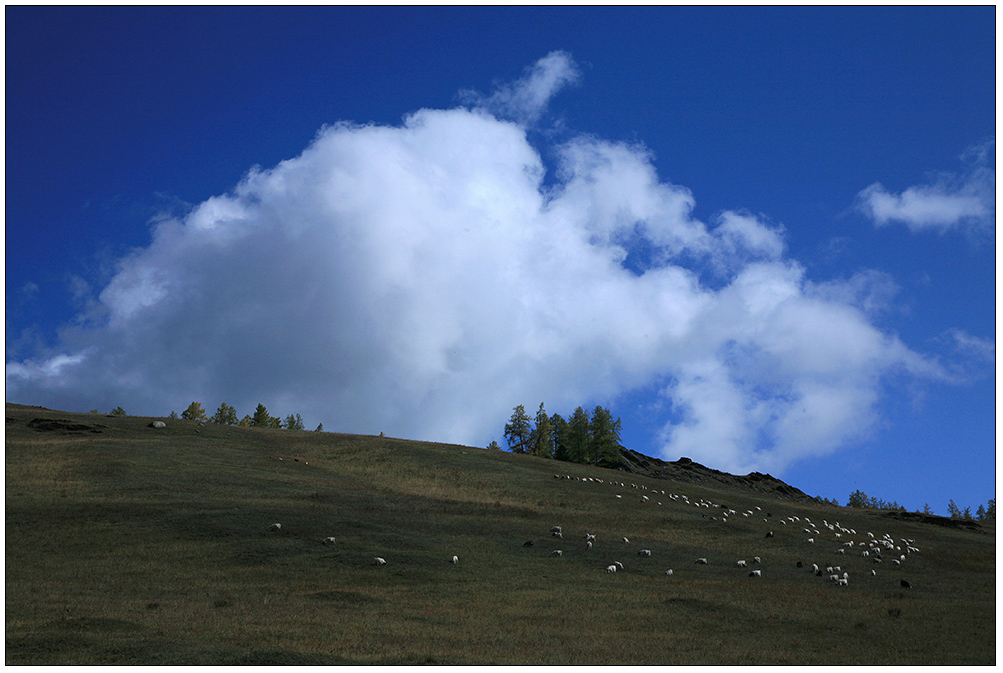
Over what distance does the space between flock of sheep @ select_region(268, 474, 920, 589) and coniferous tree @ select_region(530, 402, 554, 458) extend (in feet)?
179

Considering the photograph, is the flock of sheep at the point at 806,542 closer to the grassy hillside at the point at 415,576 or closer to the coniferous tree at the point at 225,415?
the grassy hillside at the point at 415,576

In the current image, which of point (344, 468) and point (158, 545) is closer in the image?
point (158, 545)

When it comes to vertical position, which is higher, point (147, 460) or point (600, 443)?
point (600, 443)

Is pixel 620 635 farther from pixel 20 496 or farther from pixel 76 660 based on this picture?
pixel 20 496

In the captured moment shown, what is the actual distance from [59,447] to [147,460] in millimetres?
9627

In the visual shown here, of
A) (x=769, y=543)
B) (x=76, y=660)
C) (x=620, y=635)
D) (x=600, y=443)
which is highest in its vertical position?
(x=600, y=443)

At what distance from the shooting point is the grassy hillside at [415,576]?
66.5ft

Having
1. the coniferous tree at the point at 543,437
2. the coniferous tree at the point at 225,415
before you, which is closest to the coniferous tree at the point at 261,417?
the coniferous tree at the point at 225,415

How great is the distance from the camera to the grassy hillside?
20.3 m

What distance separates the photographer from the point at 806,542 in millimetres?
45875

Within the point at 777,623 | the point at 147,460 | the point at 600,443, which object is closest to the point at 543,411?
the point at 600,443

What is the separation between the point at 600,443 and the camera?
4599 inches

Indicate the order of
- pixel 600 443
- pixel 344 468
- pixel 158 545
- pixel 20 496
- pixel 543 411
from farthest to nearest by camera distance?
pixel 543 411, pixel 600 443, pixel 344 468, pixel 20 496, pixel 158 545

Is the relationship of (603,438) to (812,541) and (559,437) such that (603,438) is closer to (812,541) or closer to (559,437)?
(559,437)
